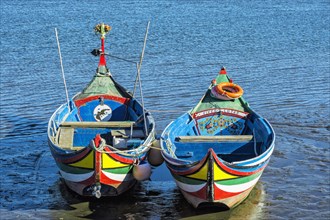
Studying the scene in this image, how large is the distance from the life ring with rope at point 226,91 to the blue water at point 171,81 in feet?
6.92

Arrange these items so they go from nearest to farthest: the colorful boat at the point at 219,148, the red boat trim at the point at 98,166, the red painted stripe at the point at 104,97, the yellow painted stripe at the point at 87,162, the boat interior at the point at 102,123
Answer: the colorful boat at the point at 219,148 → the red boat trim at the point at 98,166 → the yellow painted stripe at the point at 87,162 → the boat interior at the point at 102,123 → the red painted stripe at the point at 104,97

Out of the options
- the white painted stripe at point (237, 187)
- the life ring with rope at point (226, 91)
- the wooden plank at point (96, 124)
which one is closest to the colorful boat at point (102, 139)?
the wooden plank at point (96, 124)

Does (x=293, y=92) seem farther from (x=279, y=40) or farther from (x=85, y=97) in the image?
(x=279, y=40)

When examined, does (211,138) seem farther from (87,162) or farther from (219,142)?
(87,162)

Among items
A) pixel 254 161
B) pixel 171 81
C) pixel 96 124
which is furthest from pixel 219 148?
pixel 171 81

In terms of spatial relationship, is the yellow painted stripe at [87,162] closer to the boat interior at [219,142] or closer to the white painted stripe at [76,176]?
the white painted stripe at [76,176]

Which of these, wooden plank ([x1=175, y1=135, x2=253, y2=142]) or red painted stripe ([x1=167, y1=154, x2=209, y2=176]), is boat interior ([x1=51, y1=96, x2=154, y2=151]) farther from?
red painted stripe ([x1=167, y1=154, x2=209, y2=176])

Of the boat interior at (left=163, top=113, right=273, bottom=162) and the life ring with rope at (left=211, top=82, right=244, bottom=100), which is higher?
the life ring with rope at (left=211, top=82, right=244, bottom=100)

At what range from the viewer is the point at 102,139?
46.4ft

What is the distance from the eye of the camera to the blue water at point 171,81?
49.7 feet

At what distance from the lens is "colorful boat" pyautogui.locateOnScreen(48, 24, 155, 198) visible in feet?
46.8

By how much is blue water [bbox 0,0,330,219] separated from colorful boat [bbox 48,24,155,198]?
728 mm

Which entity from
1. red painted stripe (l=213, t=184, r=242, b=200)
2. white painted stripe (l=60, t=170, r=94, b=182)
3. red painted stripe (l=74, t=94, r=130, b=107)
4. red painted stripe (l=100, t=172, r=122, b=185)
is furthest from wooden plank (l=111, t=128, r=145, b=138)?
red painted stripe (l=213, t=184, r=242, b=200)

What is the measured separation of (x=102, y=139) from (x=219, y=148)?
124 inches
